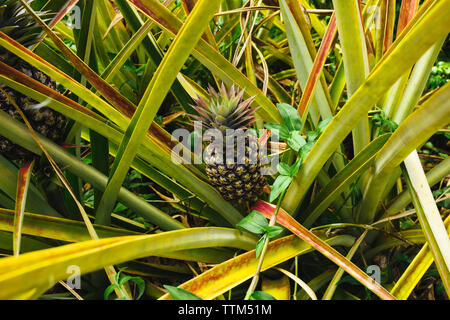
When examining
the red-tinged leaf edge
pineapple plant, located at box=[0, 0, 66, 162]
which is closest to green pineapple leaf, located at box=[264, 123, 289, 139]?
the red-tinged leaf edge

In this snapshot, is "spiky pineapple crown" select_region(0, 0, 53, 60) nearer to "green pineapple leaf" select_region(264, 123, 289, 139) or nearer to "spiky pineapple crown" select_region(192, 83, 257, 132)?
"spiky pineapple crown" select_region(192, 83, 257, 132)

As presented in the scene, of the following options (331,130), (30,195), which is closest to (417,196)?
(331,130)

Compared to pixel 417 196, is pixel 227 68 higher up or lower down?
higher up

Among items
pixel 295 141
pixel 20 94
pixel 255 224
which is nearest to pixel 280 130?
pixel 295 141

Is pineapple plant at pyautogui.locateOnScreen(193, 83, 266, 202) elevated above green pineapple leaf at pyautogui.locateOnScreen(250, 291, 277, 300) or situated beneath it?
elevated above

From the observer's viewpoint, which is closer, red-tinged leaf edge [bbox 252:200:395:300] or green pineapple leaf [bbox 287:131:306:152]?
red-tinged leaf edge [bbox 252:200:395:300]

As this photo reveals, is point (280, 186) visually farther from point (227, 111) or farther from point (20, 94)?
point (20, 94)
